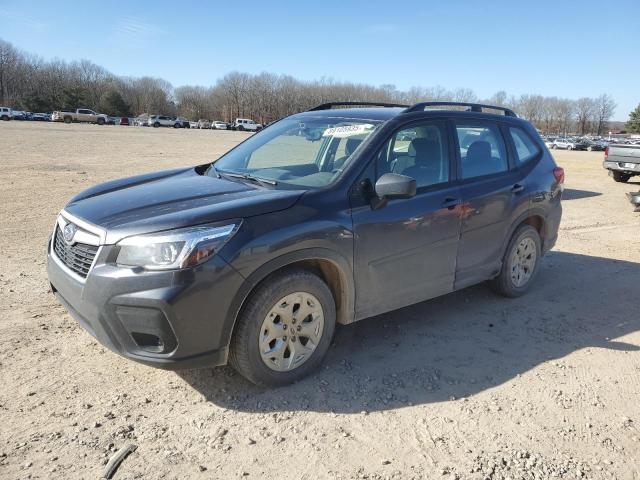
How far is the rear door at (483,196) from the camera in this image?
14.6ft

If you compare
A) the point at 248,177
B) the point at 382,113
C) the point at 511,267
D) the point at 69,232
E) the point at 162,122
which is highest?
the point at 162,122

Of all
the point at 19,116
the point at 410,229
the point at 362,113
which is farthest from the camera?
the point at 19,116

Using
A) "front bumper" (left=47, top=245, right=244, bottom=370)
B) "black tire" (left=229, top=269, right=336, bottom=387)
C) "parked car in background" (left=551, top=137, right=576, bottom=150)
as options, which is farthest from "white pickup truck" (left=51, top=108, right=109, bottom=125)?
"black tire" (left=229, top=269, right=336, bottom=387)

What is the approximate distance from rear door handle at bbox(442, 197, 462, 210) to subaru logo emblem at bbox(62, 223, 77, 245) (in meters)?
2.74

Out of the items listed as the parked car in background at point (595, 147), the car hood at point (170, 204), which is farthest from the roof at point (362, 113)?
the parked car in background at point (595, 147)

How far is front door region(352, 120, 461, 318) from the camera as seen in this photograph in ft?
12.1

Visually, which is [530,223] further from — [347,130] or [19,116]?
[19,116]

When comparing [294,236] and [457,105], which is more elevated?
[457,105]

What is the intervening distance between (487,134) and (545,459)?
3.06 metres

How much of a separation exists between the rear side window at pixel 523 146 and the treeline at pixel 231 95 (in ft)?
363

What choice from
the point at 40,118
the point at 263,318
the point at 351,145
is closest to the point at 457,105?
the point at 351,145

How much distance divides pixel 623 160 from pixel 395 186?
1574 cm

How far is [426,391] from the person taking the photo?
11.5 ft

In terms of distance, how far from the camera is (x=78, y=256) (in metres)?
3.21
